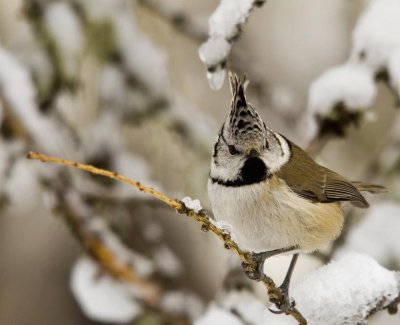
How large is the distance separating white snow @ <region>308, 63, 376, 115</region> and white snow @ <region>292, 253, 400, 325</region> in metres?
1.08

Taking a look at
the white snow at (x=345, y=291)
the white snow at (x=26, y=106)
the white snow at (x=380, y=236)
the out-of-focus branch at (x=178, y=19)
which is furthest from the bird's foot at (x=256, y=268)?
the out-of-focus branch at (x=178, y=19)

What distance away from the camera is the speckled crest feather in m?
2.65

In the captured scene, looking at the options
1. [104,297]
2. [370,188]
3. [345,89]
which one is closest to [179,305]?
[104,297]

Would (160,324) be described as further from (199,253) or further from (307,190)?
(199,253)

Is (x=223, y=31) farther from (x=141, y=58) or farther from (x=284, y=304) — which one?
(x=141, y=58)

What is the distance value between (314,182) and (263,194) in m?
0.42

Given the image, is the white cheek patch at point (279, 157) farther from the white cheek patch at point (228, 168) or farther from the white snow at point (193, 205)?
the white snow at point (193, 205)

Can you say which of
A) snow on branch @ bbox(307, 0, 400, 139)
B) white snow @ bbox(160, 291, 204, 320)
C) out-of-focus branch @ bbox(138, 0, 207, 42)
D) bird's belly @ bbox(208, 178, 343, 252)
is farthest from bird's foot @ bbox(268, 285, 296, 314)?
out-of-focus branch @ bbox(138, 0, 207, 42)

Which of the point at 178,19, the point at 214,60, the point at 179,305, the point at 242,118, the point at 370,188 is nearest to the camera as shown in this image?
the point at 214,60

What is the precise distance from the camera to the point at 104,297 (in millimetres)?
3939

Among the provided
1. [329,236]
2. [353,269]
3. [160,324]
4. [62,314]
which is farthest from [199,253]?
[353,269]

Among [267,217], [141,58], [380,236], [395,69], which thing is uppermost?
[141,58]

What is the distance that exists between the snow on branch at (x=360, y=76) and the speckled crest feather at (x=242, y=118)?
0.52m

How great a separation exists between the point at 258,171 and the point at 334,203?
51 centimetres
